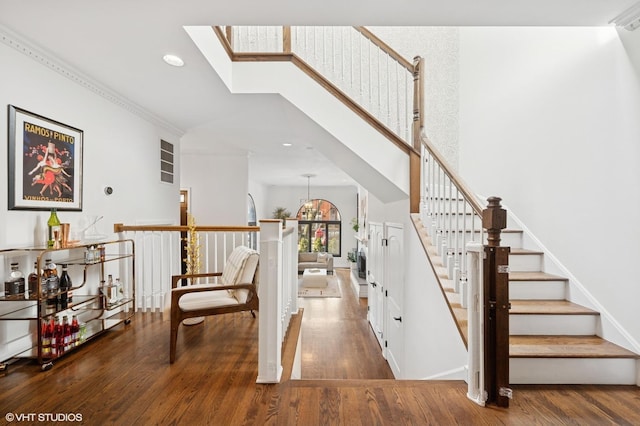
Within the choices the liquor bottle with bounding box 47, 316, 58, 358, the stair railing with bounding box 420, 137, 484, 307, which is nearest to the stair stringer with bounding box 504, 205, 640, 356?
the stair railing with bounding box 420, 137, 484, 307

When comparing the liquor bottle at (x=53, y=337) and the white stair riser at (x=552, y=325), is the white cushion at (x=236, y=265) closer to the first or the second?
the liquor bottle at (x=53, y=337)

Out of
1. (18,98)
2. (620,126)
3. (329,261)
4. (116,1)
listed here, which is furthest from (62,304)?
(329,261)

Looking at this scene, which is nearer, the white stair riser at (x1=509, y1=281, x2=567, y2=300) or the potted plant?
the white stair riser at (x1=509, y1=281, x2=567, y2=300)

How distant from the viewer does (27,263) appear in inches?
96.2

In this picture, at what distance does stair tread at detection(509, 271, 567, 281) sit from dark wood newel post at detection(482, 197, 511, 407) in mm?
949

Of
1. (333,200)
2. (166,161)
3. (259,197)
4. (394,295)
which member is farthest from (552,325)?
(333,200)

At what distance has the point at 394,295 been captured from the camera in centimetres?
409

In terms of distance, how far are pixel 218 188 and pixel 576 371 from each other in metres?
5.62

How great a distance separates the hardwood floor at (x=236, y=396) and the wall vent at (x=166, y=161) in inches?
93.9

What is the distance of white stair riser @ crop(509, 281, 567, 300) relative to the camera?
2.63 m

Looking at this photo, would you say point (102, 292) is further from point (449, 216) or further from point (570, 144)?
point (570, 144)

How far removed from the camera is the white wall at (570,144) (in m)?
2.17

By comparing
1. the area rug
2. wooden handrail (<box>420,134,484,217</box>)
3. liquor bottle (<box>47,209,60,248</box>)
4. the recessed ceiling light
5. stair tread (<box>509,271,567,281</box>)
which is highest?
the recessed ceiling light

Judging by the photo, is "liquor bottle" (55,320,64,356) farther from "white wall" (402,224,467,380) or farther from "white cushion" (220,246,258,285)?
"white wall" (402,224,467,380)
